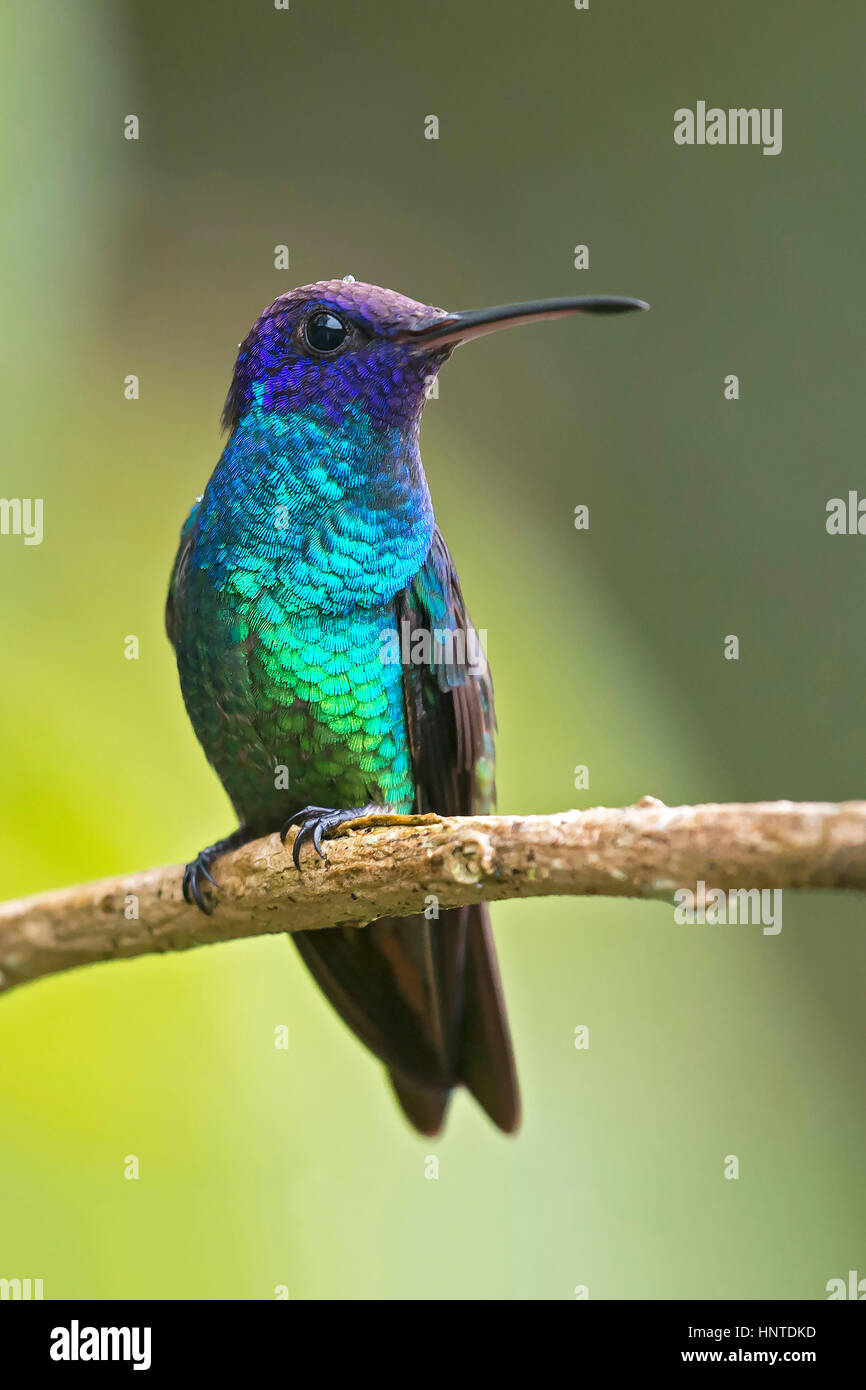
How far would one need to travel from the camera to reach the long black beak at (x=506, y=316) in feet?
7.29

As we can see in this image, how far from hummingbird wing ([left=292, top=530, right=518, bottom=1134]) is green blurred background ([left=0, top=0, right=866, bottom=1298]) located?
2.41 ft

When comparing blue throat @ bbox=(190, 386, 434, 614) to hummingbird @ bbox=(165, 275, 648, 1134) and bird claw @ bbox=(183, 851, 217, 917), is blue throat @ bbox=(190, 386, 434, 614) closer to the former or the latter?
hummingbird @ bbox=(165, 275, 648, 1134)

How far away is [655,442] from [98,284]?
7.49ft

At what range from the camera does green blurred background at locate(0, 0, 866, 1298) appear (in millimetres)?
3338

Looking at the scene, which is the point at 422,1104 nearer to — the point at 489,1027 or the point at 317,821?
the point at 489,1027

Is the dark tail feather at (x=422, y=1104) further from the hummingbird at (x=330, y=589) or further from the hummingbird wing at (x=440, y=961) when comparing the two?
the hummingbird at (x=330, y=589)

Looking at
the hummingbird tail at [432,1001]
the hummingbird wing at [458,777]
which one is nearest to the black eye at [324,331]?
the hummingbird wing at [458,777]

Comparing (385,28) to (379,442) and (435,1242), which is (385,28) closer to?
(379,442)

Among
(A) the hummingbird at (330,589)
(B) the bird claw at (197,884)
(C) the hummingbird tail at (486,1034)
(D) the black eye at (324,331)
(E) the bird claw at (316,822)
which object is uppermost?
(D) the black eye at (324,331)

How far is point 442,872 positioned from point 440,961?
1.00 metres

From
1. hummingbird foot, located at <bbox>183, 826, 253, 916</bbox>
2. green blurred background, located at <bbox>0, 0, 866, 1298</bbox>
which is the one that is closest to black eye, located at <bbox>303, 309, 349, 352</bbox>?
hummingbird foot, located at <bbox>183, 826, 253, 916</bbox>

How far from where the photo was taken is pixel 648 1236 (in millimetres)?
3816

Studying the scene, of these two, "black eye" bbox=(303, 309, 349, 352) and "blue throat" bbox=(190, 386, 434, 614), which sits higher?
"black eye" bbox=(303, 309, 349, 352)
